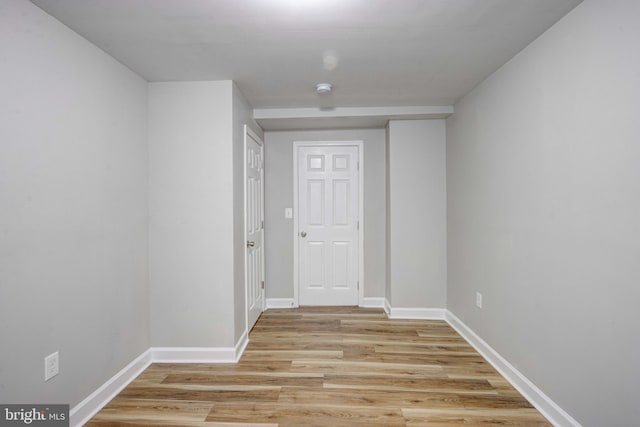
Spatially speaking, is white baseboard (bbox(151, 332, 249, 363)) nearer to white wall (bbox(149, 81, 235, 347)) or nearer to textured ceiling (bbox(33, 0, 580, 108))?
white wall (bbox(149, 81, 235, 347))

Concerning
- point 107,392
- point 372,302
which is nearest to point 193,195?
point 107,392

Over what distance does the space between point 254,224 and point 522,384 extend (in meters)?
2.67

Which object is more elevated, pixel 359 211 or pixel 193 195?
pixel 193 195

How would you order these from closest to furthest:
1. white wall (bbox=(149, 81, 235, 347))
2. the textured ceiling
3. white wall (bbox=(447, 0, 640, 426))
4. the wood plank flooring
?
white wall (bbox=(447, 0, 640, 426)) → the textured ceiling → the wood plank flooring → white wall (bbox=(149, 81, 235, 347))

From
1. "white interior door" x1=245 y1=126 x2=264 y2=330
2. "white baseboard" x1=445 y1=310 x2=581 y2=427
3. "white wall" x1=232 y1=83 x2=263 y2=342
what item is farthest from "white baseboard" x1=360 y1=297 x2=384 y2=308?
"white wall" x1=232 y1=83 x2=263 y2=342

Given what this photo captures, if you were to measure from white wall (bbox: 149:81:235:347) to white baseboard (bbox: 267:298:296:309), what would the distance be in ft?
4.51

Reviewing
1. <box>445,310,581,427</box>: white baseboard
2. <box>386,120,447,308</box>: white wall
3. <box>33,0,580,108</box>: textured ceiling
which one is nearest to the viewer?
<box>33,0,580,108</box>: textured ceiling

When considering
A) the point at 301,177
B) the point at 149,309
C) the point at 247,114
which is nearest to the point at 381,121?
the point at 301,177

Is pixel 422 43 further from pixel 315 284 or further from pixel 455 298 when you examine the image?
pixel 315 284

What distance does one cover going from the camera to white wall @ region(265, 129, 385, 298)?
3.95 m

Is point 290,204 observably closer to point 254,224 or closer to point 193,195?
point 254,224

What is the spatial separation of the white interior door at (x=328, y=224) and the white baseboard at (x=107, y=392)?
193cm

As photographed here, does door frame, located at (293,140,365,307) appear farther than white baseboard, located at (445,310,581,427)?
Yes

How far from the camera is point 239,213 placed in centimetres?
284
